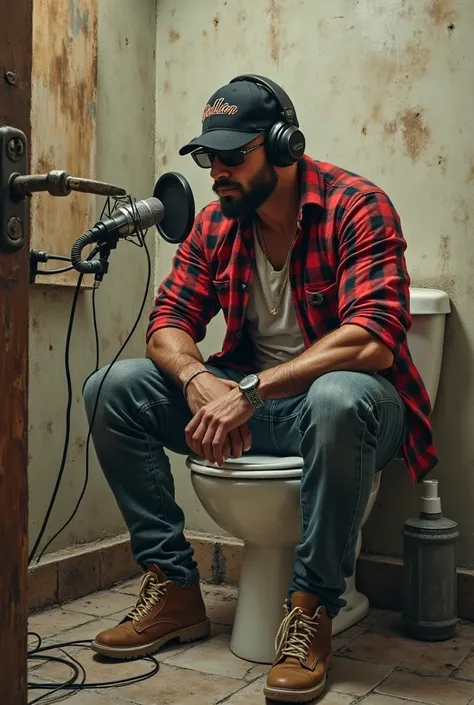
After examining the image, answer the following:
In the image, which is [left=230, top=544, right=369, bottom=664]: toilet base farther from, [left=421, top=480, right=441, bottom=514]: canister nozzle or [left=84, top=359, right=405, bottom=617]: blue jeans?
[left=421, top=480, right=441, bottom=514]: canister nozzle

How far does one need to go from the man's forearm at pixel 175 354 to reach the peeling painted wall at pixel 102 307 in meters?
0.29

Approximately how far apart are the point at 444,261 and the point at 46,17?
3.34ft

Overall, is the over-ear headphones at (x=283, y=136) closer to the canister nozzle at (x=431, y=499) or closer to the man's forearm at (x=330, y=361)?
the man's forearm at (x=330, y=361)

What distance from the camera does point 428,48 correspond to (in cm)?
186

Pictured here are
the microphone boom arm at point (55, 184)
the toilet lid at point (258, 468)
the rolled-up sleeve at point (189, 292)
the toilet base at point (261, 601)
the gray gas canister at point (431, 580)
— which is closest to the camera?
the microphone boom arm at point (55, 184)

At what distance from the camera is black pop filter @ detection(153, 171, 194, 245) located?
4.02ft

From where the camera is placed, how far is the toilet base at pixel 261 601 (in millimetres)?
1562

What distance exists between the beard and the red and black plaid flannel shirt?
7 centimetres

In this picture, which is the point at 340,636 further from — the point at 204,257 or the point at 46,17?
the point at 46,17

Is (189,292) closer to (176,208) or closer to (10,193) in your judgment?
(176,208)

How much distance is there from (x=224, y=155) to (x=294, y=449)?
57cm

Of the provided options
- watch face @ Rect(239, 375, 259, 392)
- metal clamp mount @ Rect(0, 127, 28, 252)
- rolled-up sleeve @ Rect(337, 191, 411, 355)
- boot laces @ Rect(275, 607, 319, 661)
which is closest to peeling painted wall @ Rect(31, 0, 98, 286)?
watch face @ Rect(239, 375, 259, 392)

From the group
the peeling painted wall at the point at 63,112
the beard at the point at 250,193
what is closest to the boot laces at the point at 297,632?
the beard at the point at 250,193

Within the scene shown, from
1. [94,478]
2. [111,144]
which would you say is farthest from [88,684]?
[111,144]
